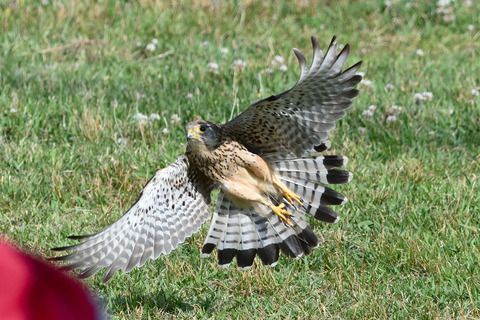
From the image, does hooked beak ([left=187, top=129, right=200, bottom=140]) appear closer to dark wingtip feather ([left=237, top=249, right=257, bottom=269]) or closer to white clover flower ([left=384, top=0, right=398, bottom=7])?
dark wingtip feather ([left=237, top=249, right=257, bottom=269])

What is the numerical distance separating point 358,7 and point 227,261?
5.95 metres

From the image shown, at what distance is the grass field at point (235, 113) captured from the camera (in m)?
4.00

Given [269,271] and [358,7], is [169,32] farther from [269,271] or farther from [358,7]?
[269,271]

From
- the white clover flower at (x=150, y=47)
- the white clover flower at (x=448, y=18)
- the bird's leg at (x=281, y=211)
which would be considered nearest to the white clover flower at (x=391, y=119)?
the bird's leg at (x=281, y=211)

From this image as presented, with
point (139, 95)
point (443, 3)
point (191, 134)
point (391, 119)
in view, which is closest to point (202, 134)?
point (191, 134)

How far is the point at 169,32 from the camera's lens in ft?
27.1

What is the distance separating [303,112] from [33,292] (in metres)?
3.10

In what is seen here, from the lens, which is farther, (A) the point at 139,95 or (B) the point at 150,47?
(B) the point at 150,47

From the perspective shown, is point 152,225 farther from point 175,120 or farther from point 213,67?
point 213,67

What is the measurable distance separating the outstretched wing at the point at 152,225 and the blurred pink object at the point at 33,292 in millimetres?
2582

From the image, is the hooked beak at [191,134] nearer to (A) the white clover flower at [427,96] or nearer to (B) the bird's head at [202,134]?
(B) the bird's head at [202,134]

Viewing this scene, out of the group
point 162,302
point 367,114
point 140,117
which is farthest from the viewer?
point 367,114

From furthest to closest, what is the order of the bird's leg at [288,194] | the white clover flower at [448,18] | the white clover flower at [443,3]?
the white clover flower at [443,3] → the white clover flower at [448,18] → the bird's leg at [288,194]

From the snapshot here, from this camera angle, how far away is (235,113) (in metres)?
6.15
